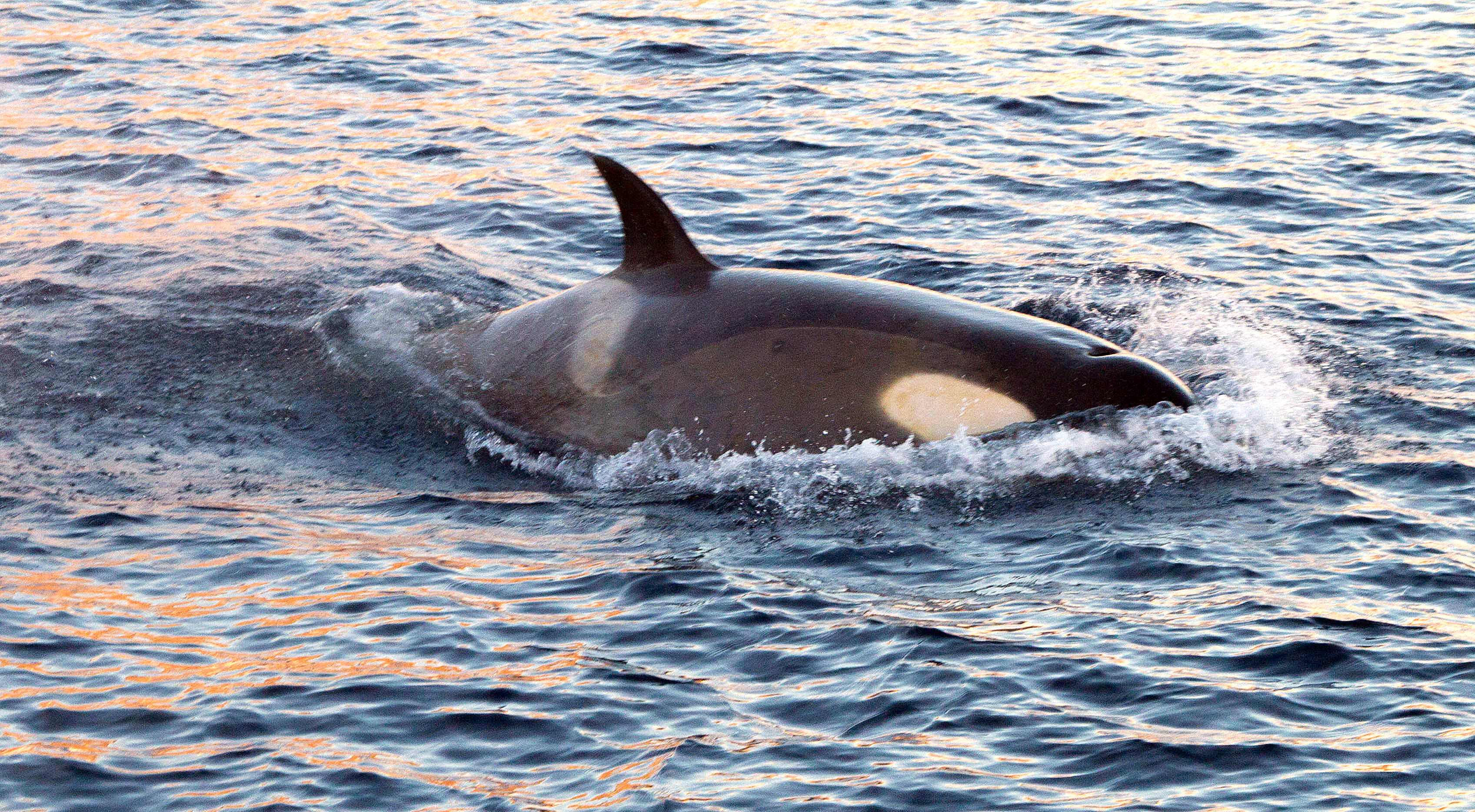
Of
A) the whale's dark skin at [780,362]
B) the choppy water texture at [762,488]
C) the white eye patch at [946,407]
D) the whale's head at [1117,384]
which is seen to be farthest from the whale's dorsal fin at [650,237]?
the whale's head at [1117,384]

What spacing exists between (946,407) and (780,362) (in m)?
1.24

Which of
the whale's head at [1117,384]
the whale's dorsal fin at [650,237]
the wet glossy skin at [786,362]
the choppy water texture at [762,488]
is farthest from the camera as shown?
the whale's dorsal fin at [650,237]

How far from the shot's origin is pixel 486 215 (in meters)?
20.0

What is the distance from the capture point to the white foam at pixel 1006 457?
1166 cm

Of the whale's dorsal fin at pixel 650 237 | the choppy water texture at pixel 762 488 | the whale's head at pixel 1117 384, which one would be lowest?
the choppy water texture at pixel 762 488

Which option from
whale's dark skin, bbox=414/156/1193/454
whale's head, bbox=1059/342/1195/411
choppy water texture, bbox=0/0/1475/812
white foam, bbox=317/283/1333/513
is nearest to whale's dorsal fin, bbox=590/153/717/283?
whale's dark skin, bbox=414/156/1193/454

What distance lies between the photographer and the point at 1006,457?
11688mm

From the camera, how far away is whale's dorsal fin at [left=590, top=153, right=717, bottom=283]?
40.2 feet

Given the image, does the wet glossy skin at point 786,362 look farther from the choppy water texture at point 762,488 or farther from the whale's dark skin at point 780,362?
the choppy water texture at point 762,488

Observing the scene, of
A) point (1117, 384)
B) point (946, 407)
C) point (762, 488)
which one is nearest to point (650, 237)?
point (762, 488)

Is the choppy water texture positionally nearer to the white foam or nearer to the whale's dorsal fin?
the white foam

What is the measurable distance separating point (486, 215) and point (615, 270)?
7580 millimetres

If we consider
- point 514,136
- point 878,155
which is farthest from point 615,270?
point 514,136

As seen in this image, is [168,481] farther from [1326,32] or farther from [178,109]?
[1326,32]
